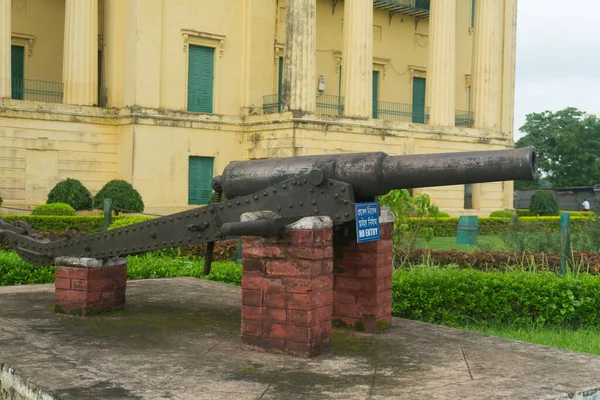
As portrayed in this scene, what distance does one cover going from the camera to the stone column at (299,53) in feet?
87.2

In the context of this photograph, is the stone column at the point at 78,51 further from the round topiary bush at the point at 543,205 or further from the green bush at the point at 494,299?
the round topiary bush at the point at 543,205

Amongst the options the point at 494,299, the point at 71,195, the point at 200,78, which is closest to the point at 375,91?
the point at 200,78

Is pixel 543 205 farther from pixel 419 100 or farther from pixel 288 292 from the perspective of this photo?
pixel 288 292

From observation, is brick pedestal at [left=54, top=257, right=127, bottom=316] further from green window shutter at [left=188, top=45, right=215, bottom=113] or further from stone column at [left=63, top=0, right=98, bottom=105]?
green window shutter at [left=188, top=45, right=215, bottom=113]

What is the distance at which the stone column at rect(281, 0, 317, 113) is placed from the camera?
26594 mm

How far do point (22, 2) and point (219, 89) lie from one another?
25.2 ft

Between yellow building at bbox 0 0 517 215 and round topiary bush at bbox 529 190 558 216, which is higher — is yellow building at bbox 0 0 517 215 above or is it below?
above

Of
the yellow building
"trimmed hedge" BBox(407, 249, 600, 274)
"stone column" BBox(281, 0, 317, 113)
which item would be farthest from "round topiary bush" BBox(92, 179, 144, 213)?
"trimmed hedge" BBox(407, 249, 600, 274)

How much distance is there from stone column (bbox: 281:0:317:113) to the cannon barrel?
20.4m

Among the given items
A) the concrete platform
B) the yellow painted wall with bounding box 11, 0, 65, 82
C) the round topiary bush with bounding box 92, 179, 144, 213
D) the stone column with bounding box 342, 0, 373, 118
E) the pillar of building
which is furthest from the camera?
the stone column with bounding box 342, 0, 373, 118

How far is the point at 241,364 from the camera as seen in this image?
5598mm

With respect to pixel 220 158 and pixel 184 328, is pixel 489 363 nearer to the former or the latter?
pixel 184 328

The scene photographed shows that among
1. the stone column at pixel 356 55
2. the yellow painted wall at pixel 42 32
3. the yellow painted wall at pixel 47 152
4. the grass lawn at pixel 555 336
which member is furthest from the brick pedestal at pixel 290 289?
the yellow painted wall at pixel 42 32

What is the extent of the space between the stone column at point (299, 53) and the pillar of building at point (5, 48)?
9235 mm
